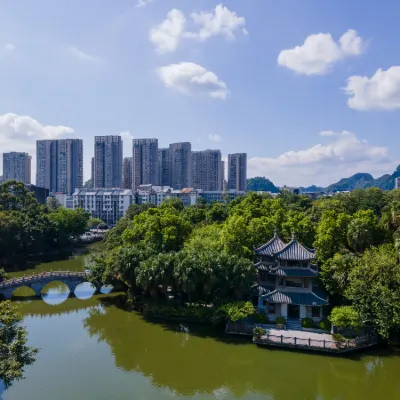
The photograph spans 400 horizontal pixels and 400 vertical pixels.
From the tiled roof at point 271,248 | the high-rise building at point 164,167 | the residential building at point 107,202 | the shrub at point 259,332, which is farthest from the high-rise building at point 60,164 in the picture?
the shrub at point 259,332

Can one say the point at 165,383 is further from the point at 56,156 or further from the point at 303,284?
the point at 56,156

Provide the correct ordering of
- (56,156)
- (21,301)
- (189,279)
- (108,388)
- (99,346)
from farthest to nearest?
1. (56,156)
2. (21,301)
3. (189,279)
4. (99,346)
5. (108,388)

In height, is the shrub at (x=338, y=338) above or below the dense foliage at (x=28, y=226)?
below

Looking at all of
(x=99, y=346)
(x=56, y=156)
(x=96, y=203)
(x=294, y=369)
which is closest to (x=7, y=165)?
(x=56, y=156)

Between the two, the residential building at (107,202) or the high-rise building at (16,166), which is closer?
the residential building at (107,202)

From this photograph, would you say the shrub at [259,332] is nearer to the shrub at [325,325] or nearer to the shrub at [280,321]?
the shrub at [280,321]

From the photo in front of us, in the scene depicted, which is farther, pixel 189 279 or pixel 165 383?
pixel 189 279
